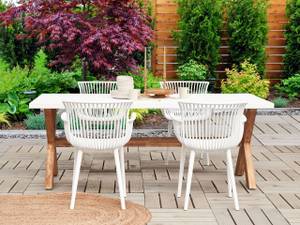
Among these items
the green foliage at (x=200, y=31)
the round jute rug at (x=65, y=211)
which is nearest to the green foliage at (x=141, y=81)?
the green foliage at (x=200, y=31)

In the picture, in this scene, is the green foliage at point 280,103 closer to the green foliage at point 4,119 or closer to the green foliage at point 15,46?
the green foliage at point 15,46

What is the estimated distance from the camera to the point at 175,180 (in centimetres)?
533

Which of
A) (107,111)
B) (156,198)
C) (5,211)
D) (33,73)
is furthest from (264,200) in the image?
(33,73)

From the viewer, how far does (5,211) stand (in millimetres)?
4375

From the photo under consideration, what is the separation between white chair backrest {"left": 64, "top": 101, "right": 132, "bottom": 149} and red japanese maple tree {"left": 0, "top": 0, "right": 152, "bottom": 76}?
2.89 meters

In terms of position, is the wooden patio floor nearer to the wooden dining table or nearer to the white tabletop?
the wooden dining table

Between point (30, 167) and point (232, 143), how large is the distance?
2134mm

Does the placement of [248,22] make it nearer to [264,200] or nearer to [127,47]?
[127,47]

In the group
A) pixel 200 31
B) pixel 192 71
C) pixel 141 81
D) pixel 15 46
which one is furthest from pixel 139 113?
pixel 15 46

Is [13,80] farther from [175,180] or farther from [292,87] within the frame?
[292,87]

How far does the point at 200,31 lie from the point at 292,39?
148 centimetres

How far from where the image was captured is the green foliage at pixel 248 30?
369 inches

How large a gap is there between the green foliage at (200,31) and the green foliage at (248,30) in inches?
8.7

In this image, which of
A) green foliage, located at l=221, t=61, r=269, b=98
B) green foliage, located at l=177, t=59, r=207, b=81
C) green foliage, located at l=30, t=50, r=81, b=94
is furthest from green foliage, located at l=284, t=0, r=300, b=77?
green foliage, located at l=30, t=50, r=81, b=94
